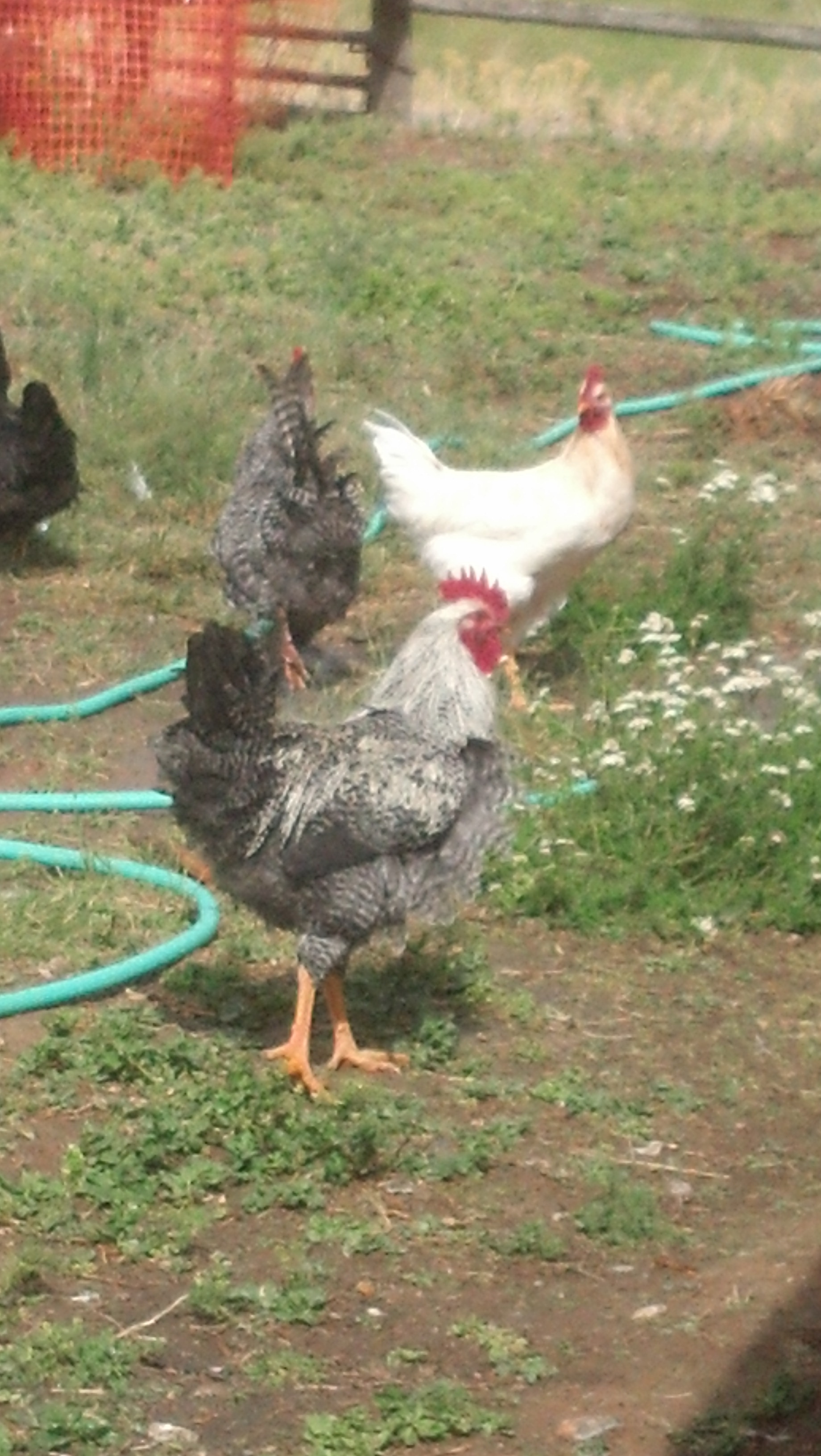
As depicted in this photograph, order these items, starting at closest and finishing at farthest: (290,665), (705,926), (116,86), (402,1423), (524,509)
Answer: (402,1423), (705,926), (524,509), (290,665), (116,86)

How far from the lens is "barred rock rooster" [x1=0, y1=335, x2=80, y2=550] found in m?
9.50

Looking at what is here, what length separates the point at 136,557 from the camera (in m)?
9.77

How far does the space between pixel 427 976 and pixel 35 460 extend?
12.6 ft

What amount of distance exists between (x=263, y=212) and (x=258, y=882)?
965 centimetres

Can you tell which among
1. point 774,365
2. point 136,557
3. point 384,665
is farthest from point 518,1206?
point 774,365

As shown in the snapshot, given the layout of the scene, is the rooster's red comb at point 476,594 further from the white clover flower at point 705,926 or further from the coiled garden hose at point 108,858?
the white clover flower at point 705,926

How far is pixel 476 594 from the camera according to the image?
21.0 feet

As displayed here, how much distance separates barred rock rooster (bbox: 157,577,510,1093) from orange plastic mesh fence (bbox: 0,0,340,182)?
10215mm

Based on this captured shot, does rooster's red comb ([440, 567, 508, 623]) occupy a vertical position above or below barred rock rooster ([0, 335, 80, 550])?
above

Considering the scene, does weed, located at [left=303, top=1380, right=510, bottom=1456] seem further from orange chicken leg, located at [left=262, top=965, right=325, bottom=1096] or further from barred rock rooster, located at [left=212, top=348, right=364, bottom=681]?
barred rock rooster, located at [left=212, top=348, right=364, bottom=681]

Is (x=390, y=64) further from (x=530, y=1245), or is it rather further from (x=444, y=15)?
(x=530, y=1245)

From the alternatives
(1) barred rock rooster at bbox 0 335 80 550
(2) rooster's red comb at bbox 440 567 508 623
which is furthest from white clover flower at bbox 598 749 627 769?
(1) barred rock rooster at bbox 0 335 80 550

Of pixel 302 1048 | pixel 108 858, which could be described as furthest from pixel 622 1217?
pixel 108 858

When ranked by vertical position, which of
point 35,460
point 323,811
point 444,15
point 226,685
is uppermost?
point 444,15
